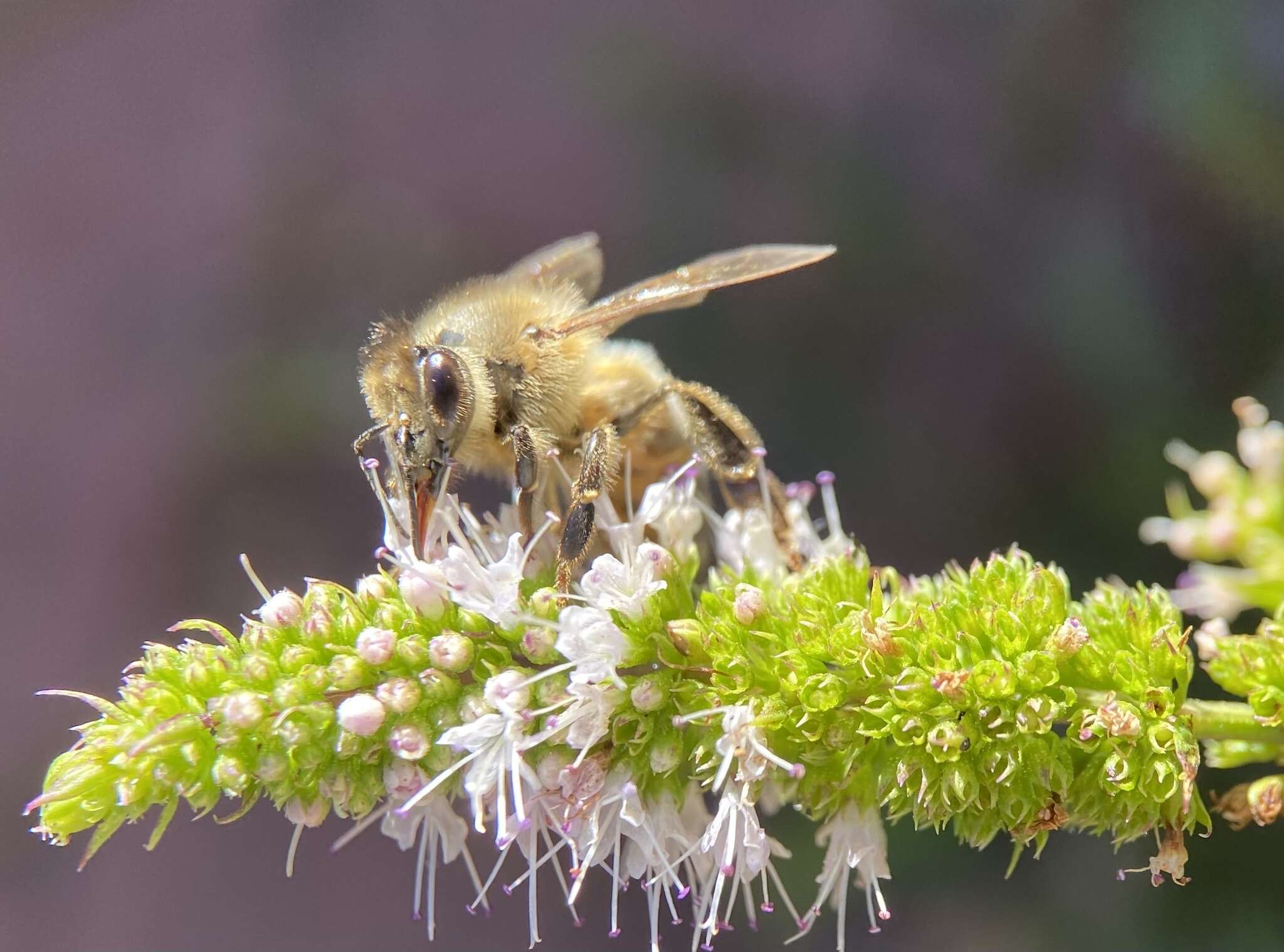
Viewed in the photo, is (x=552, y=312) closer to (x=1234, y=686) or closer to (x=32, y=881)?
(x=1234, y=686)

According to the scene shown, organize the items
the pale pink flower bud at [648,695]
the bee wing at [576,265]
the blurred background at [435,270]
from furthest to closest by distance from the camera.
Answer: the blurred background at [435,270], the bee wing at [576,265], the pale pink flower bud at [648,695]

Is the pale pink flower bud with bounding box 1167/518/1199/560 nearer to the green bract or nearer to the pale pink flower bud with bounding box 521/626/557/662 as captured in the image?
the green bract

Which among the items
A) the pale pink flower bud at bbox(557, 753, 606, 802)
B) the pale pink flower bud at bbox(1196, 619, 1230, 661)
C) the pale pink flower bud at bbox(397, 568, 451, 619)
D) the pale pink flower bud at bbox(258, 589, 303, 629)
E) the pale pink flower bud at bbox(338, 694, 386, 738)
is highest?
the pale pink flower bud at bbox(258, 589, 303, 629)

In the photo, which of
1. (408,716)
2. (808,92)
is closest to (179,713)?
(408,716)

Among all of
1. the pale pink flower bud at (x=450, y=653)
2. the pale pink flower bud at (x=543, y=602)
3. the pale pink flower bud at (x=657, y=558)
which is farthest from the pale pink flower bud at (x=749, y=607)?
the pale pink flower bud at (x=450, y=653)

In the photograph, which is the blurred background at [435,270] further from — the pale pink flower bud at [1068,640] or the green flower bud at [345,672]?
the green flower bud at [345,672]

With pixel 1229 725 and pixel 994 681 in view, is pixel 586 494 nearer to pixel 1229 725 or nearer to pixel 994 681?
pixel 994 681

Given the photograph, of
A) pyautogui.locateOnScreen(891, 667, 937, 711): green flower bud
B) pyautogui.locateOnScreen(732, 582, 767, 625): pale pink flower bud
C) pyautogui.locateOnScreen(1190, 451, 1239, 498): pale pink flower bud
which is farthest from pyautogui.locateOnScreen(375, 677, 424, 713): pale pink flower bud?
pyautogui.locateOnScreen(1190, 451, 1239, 498): pale pink flower bud
